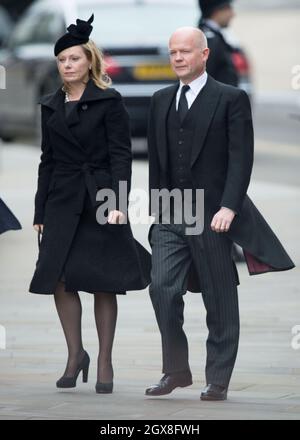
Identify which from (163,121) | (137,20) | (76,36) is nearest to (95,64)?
(76,36)

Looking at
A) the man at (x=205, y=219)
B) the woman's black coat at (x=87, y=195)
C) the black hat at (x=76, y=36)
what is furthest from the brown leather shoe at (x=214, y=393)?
the black hat at (x=76, y=36)

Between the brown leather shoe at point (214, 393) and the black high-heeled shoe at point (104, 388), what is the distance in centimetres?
45

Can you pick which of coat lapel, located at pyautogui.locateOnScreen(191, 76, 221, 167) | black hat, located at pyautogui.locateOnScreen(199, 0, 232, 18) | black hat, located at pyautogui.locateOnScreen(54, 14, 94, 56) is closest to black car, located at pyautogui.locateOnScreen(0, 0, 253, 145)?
black hat, located at pyautogui.locateOnScreen(199, 0, 232, 18)

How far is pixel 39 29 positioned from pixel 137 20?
1.79 metres

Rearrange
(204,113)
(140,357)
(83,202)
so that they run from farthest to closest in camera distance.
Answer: (140,357)
(83,202)
(204,113)

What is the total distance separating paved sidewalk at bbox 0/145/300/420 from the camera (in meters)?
6.66

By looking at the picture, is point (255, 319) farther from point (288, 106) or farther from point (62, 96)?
point (288, 106)

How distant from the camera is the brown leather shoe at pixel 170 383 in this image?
6.98 metres

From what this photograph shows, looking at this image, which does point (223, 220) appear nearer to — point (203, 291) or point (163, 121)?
point (203, 291)

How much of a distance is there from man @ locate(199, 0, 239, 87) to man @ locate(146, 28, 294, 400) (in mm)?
3918

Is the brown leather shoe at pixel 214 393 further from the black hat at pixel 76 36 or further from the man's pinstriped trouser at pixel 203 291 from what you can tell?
the black hat at pixel 76 36

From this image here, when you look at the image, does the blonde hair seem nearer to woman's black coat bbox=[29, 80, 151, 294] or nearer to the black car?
woman's black coat bbox=[29, 80, 151, 294]

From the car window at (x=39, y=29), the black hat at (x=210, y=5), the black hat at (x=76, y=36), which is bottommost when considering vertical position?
the car window at (x=39, y=29)

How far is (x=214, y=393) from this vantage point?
6895 mm
